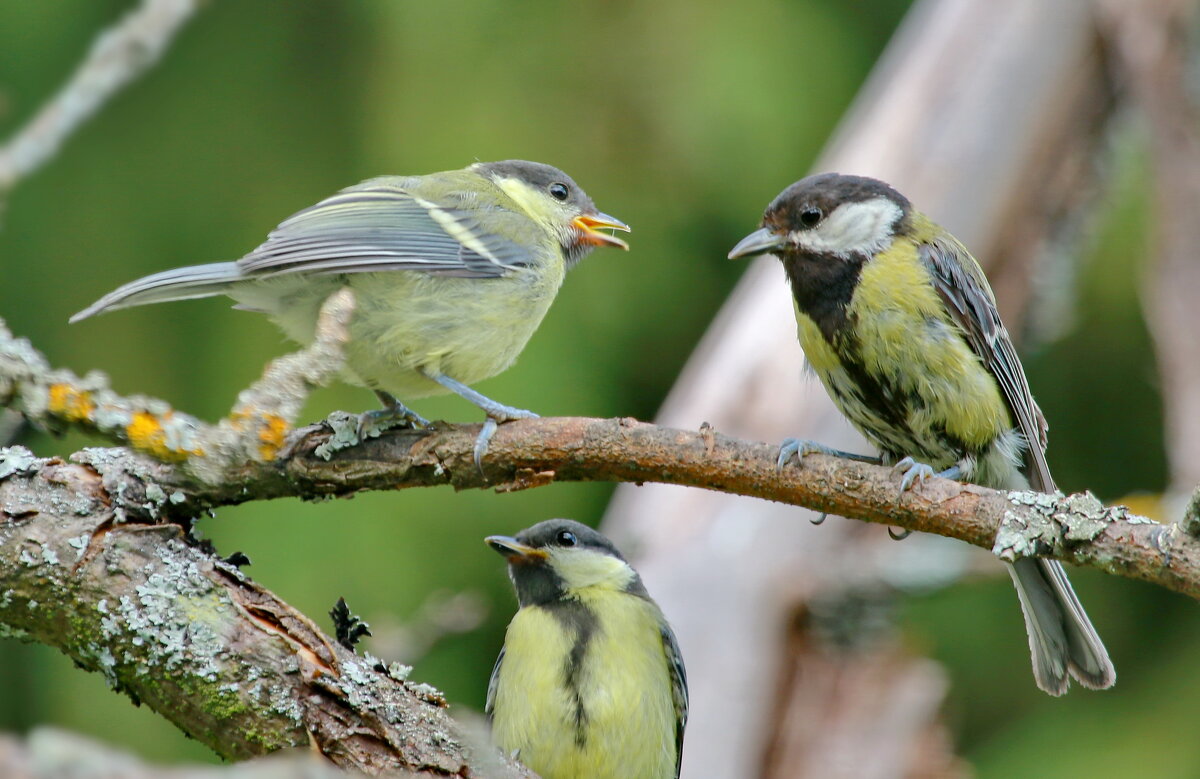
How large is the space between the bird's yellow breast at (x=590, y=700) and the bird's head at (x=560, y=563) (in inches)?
3.3

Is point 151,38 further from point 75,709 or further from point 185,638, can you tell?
point 75,709

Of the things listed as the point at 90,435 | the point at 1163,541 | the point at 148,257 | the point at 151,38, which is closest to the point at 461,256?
the point at 151,38

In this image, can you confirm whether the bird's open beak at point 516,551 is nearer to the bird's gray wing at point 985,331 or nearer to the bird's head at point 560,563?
the bird's head at point 560,563

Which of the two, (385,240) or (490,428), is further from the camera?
(385,240)

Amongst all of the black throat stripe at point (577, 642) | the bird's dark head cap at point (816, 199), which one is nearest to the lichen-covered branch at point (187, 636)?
the black throat stripe at point (577, 642)

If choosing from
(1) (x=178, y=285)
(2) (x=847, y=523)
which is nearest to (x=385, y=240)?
(1) (x=178, y=285)

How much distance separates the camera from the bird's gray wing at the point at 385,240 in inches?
100.0

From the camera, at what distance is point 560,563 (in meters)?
2.95

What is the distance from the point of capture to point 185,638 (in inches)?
72.2

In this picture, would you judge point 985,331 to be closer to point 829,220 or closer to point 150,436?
point 829,220

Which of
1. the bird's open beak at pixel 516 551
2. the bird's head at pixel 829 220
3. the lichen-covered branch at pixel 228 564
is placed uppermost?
the bird's head at pixel 829 220

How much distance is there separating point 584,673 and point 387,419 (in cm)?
79

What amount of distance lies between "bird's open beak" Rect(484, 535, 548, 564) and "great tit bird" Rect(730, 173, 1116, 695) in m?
0.86

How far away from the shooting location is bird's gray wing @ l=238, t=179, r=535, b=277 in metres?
2.54
